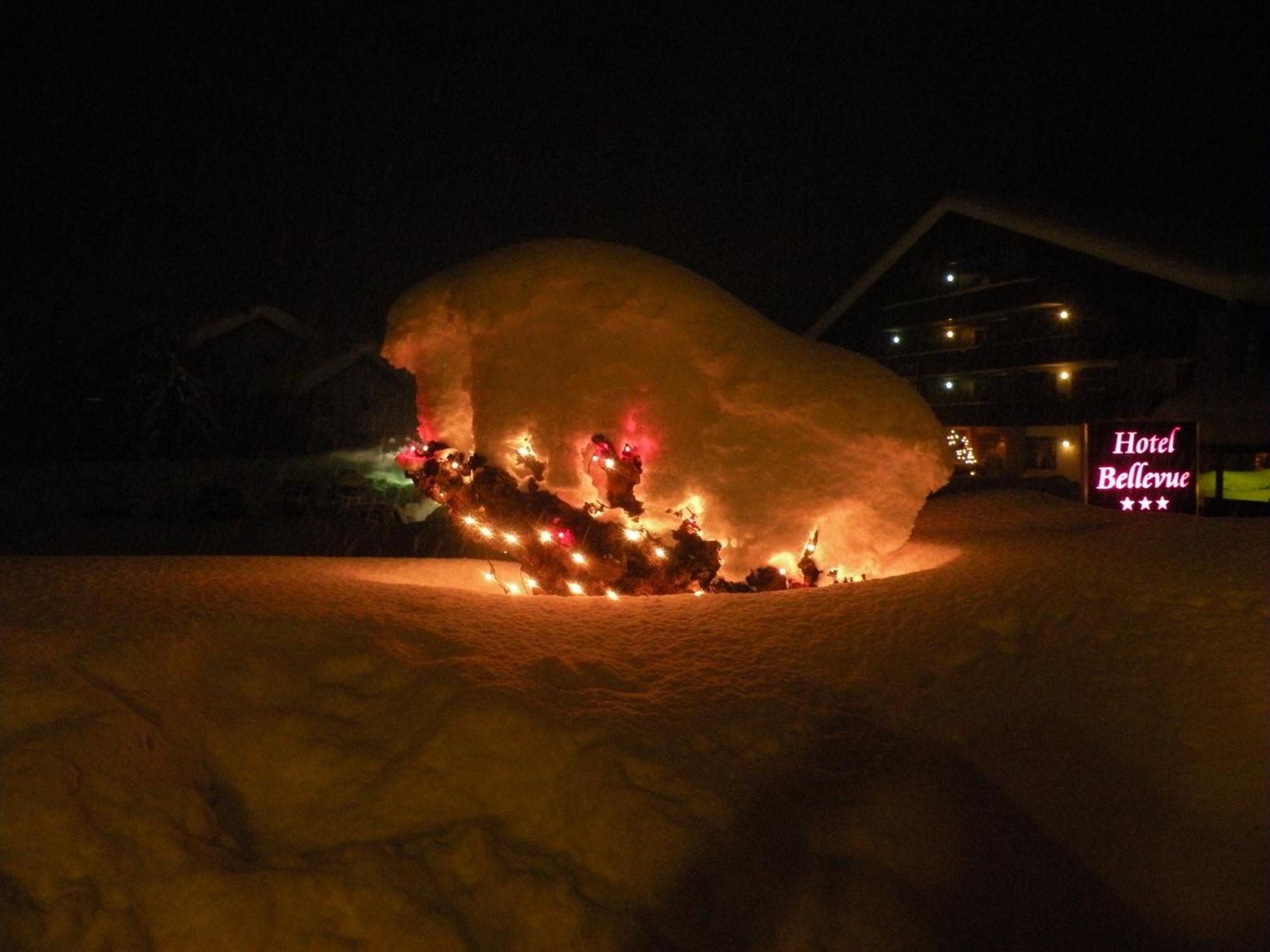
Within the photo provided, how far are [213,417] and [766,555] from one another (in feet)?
78.3

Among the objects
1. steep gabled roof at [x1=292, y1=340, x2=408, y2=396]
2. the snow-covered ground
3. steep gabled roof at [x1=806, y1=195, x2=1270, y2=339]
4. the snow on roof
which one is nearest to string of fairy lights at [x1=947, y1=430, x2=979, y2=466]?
steep gabled roof at [x1=806, y1=195, x2=1270, y2=339]

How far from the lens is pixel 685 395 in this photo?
736 cm

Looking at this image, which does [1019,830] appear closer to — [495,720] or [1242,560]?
[495,720]

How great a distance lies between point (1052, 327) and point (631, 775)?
22.6 m

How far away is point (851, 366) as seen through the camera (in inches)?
299

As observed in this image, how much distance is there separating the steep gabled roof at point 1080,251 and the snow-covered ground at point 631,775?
16.1 meters

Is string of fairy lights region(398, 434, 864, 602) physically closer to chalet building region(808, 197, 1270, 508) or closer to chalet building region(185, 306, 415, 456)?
chalet building region(808, 197, 1270, 508)

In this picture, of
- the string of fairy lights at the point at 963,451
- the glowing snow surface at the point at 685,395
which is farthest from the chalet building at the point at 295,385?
the glowing snow surface at the point at 685,395

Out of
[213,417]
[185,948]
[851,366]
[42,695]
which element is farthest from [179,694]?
[213,417]

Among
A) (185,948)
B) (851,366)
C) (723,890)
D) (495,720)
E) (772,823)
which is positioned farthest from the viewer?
(851,366)

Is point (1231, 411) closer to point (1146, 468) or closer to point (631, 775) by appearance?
point (1146, 468)

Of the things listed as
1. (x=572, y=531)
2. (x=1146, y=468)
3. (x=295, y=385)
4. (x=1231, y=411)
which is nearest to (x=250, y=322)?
(x=295, y=385)

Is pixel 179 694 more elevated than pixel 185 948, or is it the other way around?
pixel 179 694

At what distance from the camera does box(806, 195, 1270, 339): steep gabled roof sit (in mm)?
18062
